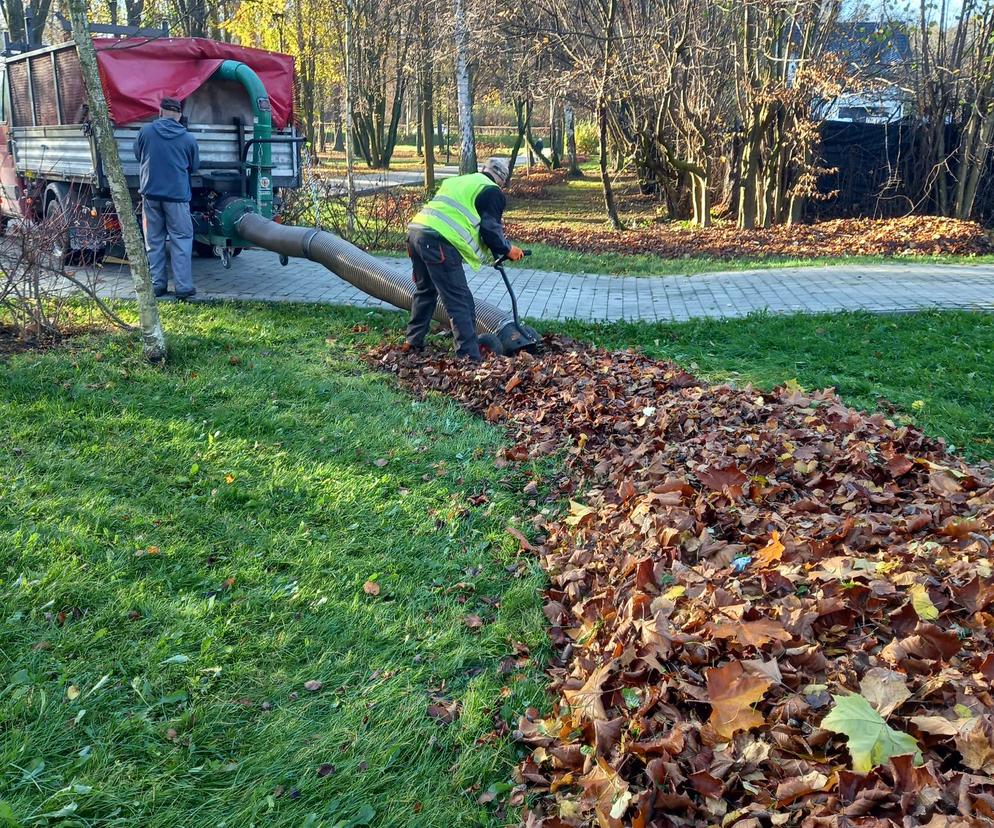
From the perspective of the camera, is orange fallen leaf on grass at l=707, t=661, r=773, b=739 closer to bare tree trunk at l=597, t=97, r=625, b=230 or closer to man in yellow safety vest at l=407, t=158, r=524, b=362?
man in yellow safety vest at l=407, t=158, r=524, b=362

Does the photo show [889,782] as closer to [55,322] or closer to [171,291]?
[55,322]

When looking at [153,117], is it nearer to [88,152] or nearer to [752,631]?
[88,152]

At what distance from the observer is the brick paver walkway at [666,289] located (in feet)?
32.2

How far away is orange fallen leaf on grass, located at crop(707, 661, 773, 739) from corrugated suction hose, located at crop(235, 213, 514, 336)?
5287mm

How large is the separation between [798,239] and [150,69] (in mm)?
11887

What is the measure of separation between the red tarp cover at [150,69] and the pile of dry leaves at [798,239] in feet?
25.0

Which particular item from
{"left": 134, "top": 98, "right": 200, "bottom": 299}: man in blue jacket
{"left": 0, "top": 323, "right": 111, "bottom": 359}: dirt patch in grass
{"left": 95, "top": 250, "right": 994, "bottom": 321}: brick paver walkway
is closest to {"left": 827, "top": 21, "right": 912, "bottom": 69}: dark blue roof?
{"left": 95, "top": 250, "right": 994, "bottom": 321}: brick paver walkway

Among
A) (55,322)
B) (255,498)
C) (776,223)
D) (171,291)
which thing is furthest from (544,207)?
(255,498)

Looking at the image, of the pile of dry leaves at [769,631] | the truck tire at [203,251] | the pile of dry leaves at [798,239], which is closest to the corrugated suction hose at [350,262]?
the pile of dry leaves at [769,631]

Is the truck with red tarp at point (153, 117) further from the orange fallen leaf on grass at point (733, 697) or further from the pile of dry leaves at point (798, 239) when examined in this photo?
the orange fallen leaf on grass at point (733, 697)

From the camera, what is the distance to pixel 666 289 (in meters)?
11.5

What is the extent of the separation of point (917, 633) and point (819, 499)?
1.43 meters

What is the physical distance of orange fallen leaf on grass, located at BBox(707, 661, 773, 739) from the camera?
9.12ft

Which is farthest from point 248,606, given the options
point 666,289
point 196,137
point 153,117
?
point 666,289
